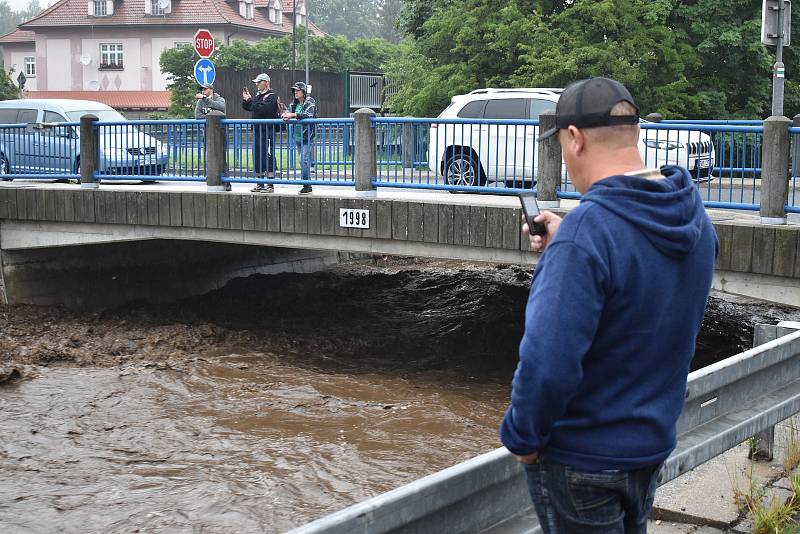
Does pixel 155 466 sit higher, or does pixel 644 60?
pixel 644 60

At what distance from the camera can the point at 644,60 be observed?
2100cm

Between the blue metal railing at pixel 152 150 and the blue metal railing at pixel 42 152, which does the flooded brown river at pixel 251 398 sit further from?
the blue metal railing at pixel 152 150

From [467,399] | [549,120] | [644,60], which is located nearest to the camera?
[549,120]

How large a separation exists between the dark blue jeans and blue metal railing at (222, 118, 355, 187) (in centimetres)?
948

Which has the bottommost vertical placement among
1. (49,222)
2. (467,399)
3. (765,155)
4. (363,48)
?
(467,399)

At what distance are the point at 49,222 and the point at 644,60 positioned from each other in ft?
41.7

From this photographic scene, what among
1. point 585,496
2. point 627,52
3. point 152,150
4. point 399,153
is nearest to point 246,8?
point 627,52

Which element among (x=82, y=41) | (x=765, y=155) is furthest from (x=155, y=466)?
(x=82, y=41)

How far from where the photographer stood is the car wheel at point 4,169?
49.3 feet

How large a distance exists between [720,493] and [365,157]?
7264 millimetres

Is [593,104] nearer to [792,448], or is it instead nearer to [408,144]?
[792,448]

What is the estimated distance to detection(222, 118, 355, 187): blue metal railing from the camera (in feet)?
38.8

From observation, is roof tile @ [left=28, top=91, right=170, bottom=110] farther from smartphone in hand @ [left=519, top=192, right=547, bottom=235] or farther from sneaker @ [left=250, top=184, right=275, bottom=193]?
smartphone in hand @ [left=519, top=192, right=547, bottom=235]

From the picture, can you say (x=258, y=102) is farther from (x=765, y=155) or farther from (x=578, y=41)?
(x=578, y=41)
